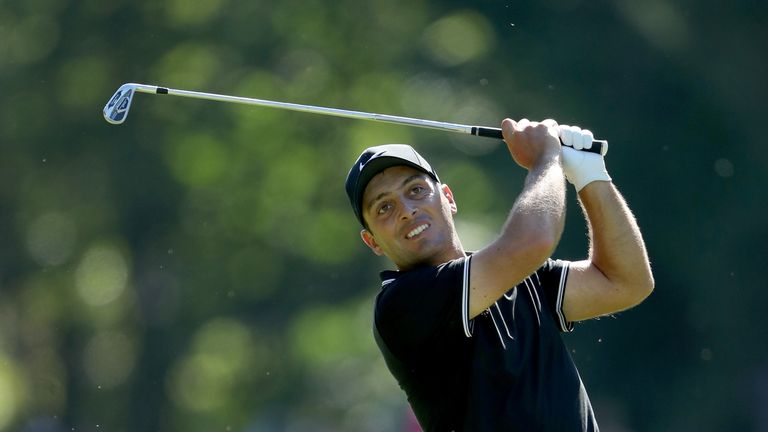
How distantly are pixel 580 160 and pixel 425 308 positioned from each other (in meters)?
0.74

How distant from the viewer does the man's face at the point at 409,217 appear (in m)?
4.54

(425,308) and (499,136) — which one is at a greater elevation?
(499,136)

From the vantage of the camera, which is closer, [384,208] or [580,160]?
[580,160]

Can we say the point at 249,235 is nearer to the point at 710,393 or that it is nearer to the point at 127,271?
the point at 127,271

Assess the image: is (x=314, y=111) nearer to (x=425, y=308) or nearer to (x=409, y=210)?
(x=409, y=210)

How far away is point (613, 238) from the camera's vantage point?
464cm

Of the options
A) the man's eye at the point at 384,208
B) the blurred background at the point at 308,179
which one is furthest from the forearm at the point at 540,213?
the blurred background at the point at 308,179

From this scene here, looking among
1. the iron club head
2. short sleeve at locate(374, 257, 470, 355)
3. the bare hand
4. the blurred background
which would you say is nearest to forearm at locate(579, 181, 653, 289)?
the bare hand

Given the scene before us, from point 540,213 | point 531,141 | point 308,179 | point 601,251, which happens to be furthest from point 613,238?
point 308,179

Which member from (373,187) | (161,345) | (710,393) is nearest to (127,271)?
(161,345)

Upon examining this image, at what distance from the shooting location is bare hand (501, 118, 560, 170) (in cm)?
443

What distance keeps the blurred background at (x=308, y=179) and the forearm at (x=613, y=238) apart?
37.1 ft

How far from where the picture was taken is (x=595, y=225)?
15.2 ft


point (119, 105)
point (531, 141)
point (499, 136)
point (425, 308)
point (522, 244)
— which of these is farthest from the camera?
point (119, 105)
